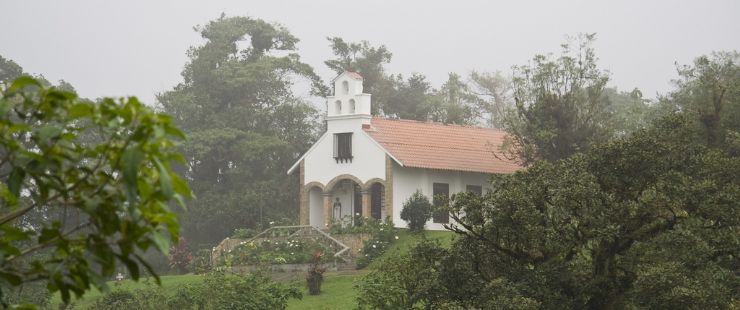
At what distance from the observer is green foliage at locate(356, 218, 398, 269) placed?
38469mm

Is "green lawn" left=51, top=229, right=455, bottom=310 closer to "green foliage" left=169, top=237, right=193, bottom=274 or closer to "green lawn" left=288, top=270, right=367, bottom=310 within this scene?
"green lawn" left=288, top=270, right=367, bottom=310

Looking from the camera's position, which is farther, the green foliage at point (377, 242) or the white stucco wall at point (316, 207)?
the white stucco wall at point (316, 207)

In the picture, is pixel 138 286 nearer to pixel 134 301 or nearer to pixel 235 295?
pixel 134 301

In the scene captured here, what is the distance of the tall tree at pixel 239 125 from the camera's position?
5294 centimetres

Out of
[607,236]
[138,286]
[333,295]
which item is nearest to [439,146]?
[333,295]

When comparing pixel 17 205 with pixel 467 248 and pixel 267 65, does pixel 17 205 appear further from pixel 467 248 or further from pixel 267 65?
pixel 267 65

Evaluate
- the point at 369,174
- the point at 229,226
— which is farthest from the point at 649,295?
the point at 229,226

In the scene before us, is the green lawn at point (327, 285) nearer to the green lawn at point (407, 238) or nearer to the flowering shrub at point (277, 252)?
the green lawn at point (407, 238)

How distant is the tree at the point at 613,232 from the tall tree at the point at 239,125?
29.4 m

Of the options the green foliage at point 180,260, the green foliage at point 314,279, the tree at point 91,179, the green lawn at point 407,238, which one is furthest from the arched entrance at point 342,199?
the tree at point 91,179

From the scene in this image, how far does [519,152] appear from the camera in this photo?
41.8 meters

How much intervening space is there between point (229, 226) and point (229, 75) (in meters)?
8.19

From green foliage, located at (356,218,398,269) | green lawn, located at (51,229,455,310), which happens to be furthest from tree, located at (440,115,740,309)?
green foliage, located at (356,218,398,269)

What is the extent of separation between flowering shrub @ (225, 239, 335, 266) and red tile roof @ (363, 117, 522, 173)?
225 inches
